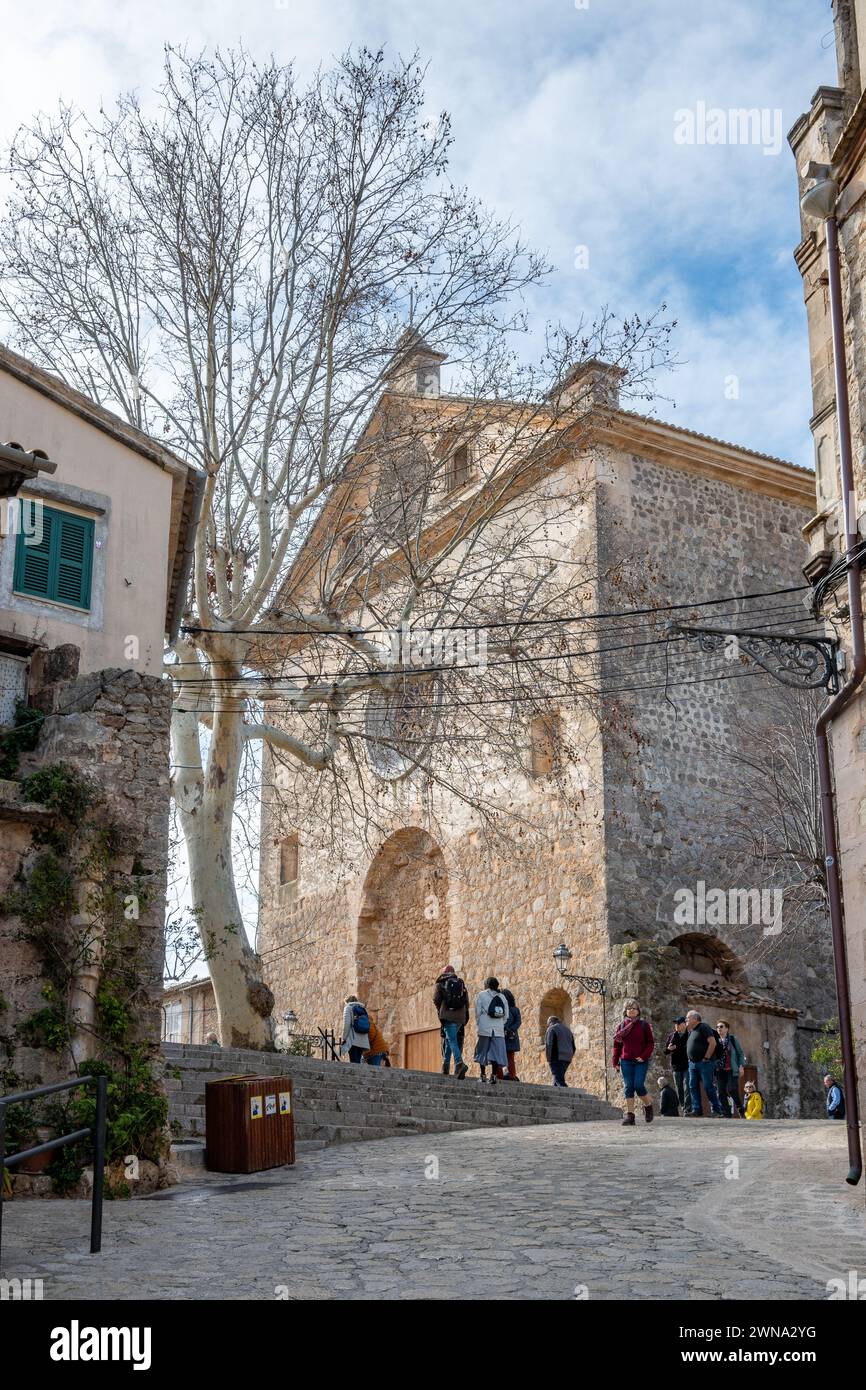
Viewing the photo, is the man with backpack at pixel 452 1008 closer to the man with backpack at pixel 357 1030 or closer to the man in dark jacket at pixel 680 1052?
the man with backpack at pixel 357 1030

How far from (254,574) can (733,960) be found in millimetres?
10686

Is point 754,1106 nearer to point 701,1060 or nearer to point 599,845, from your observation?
point 701,1060

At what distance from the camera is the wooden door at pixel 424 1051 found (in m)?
26.5

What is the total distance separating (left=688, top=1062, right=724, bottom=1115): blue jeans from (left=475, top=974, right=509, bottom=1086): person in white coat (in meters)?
2.32

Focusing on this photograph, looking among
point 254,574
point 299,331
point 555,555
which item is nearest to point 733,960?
point 555,555

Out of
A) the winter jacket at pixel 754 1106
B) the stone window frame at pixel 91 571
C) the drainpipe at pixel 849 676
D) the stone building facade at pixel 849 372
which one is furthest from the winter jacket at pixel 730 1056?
the stone window frame at pixel 91 571

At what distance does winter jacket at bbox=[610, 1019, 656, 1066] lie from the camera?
48.8 ft

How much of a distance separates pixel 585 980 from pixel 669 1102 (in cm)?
324

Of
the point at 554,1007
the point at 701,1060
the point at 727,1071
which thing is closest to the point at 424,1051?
the point at 554,1007

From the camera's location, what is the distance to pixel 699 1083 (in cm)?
1703

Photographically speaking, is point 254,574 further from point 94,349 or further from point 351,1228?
point 351,1228

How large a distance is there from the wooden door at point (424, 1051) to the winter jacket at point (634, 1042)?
11716mm

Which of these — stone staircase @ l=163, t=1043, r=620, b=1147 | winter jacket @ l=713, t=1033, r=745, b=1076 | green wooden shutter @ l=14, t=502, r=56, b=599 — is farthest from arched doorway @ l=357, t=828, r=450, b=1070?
green wooden shutter @ l=14, t=502, r=56, b=599

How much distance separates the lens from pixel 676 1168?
36.1ft
